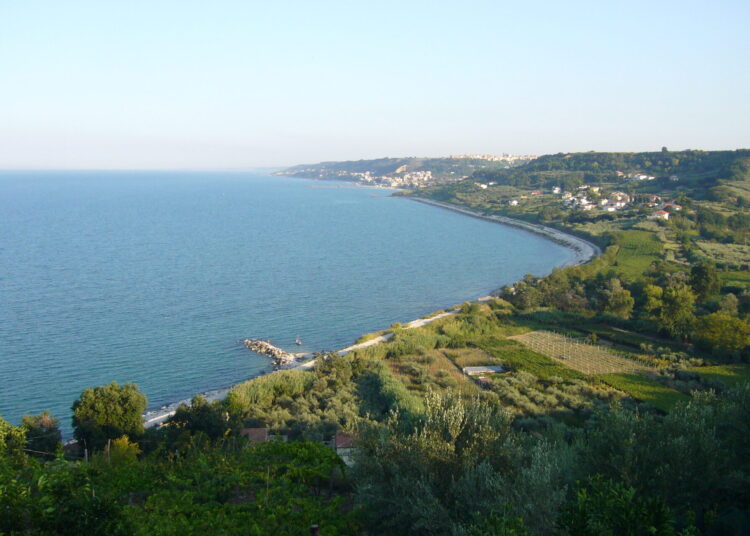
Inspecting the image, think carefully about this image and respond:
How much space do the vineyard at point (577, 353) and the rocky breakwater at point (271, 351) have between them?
450 inches

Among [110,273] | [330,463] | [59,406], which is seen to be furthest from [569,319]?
[110,273]

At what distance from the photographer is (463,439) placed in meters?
9.02

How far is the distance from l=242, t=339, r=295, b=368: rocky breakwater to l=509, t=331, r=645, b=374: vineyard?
11.4m

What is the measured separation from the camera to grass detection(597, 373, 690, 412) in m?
18.1

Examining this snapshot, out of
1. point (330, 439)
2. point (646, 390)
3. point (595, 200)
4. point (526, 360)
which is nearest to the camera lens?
point (330, 439)

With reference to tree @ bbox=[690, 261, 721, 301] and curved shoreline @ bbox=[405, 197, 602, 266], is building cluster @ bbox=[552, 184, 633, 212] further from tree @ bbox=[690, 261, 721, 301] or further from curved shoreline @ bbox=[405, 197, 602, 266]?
tree @ bbox=[690, 261, 721, 301]

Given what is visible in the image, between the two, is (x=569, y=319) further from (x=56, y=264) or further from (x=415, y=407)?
(x=56, y=264)

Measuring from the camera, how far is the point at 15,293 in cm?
3500

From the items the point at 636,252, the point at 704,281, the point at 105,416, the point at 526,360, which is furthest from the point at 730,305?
the point at 105,416

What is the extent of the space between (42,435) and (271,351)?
504 inches

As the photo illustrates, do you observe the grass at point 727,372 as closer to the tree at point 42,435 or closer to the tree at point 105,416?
the tree at point 105,416

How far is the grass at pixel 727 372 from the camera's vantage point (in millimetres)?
19828

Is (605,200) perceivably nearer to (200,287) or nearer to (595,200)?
(595,200)

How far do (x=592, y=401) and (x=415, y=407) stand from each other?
22.4ft
